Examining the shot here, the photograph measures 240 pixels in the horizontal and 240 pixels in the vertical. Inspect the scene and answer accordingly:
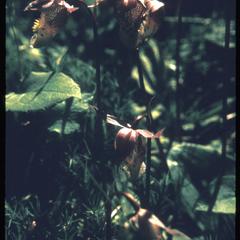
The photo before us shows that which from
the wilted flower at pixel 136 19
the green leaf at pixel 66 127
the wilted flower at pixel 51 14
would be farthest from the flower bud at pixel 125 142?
the green leaf at pixel 66 127

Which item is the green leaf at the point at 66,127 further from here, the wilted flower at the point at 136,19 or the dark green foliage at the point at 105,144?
the wilted flower at the point at 136,19

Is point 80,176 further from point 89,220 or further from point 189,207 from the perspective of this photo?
point 189,207

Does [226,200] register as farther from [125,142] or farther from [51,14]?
[51,14]

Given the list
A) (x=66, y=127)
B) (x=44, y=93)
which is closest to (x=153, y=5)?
(x=44, y=93)

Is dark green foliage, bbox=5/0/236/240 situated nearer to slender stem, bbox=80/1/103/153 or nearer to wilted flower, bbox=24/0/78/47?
slender stem, bbox=80/1/103/153

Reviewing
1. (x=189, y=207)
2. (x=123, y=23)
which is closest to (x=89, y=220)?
(x=189, y=207)

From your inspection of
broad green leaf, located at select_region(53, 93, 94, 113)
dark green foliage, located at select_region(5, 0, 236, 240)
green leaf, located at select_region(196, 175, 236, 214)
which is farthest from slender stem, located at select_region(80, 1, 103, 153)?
green leaf, located at select_region(196, 175, 236, 214)
